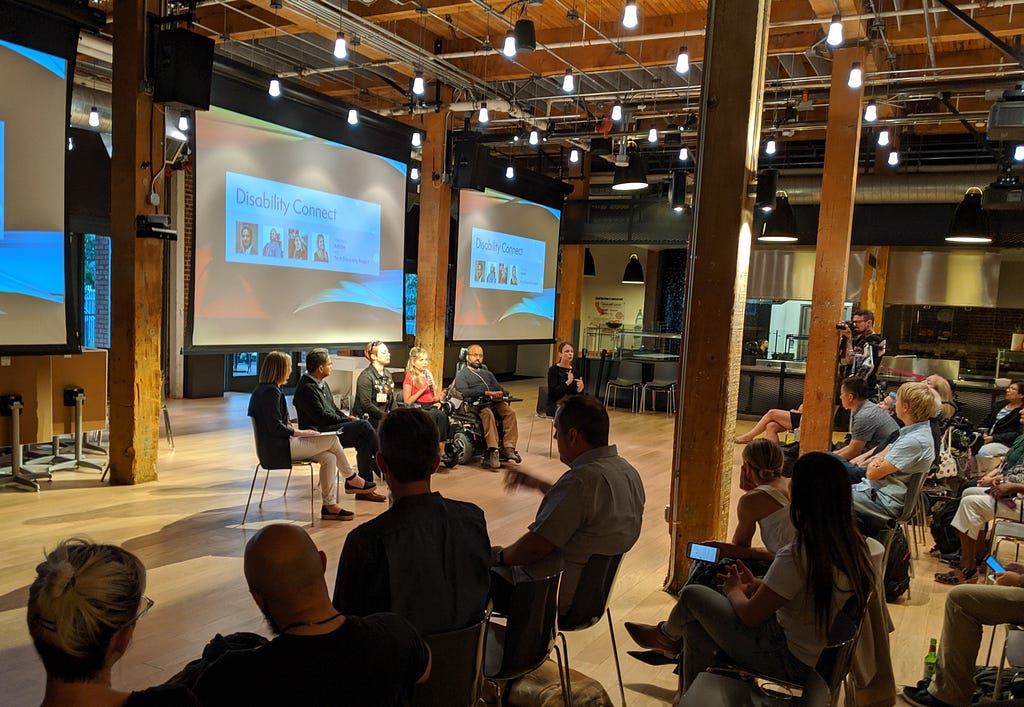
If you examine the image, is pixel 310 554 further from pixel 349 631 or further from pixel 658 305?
pixel 658 305

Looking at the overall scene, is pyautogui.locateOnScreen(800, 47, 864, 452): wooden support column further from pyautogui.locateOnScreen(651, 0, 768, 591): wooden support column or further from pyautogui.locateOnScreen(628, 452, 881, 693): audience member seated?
pyautogui.locateOnScreen(628, 452, 881, 693): audience member seated

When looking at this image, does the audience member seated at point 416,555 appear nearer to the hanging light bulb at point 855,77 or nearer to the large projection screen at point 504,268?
the hanging light bulb at point 855,77

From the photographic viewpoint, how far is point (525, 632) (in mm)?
2252

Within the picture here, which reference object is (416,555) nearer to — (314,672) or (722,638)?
(314,672)

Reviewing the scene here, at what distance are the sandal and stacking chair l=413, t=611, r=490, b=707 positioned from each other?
3888 mm

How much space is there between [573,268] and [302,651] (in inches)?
494

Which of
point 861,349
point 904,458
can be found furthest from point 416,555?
point 861,349

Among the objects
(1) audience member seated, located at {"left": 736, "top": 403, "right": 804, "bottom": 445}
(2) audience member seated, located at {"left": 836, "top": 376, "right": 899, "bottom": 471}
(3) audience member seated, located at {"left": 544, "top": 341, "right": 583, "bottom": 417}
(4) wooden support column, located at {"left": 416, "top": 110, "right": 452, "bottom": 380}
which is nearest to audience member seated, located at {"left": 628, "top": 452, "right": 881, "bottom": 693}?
(2) audience member seated, located at {"left": 836, "top": 376, "right": 899, "bottom": 471}

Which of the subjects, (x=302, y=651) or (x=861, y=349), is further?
(x=861, y=349)

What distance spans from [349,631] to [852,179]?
656cm

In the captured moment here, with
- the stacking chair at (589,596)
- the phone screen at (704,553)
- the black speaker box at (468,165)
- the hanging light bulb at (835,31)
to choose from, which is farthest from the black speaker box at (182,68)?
the phone screen at (704,553)

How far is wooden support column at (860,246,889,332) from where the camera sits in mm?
11359

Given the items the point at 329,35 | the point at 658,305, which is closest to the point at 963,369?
the point at 658,305

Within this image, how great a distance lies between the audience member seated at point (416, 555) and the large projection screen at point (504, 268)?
7930 millimetres
